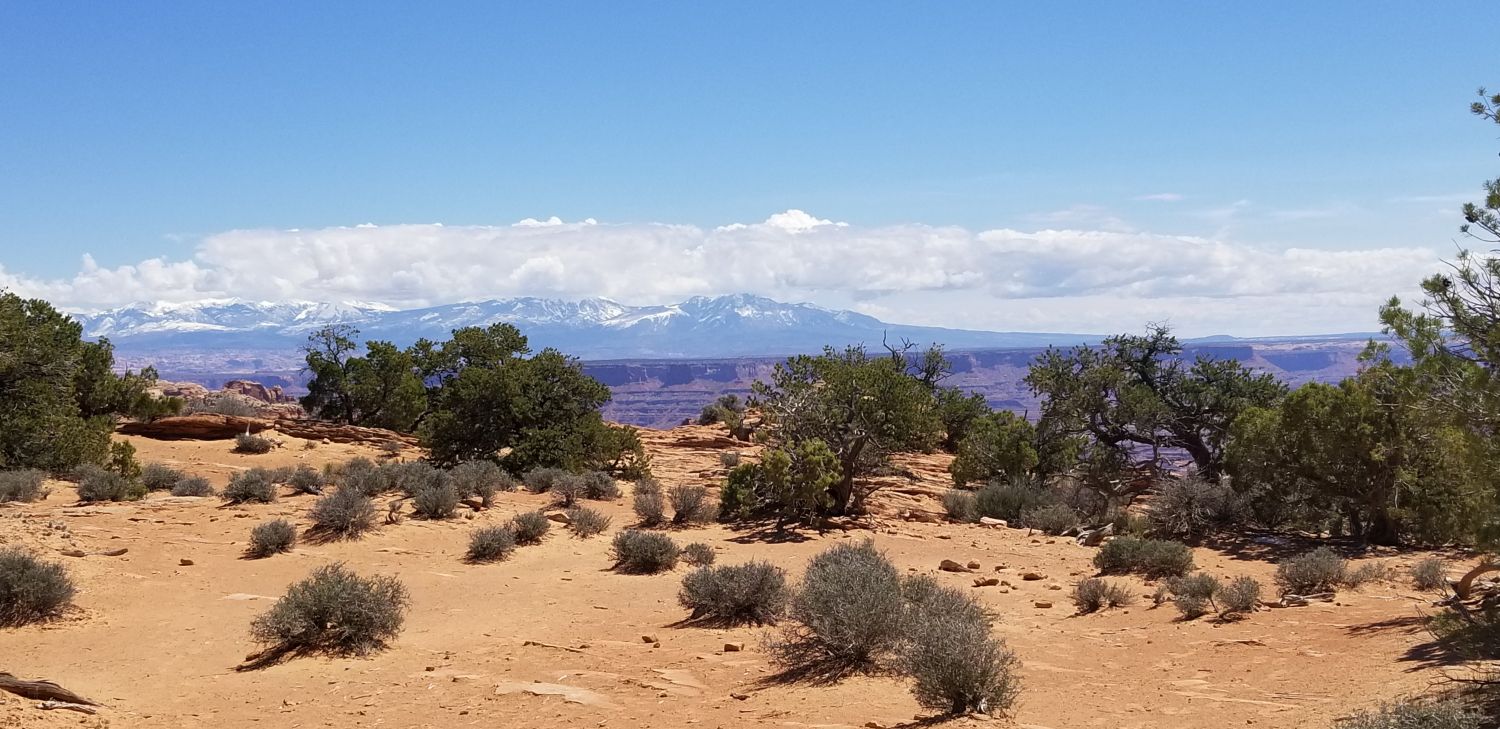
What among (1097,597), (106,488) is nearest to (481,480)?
(106,488)

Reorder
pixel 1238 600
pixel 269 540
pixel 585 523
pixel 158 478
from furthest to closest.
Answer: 1. pixel 158 478
2. pixel 585 523
3. pixel 269 540
4. pixel 1238 600

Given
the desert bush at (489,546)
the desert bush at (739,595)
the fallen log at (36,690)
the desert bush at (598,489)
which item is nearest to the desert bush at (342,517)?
the desert bush at (489,546)

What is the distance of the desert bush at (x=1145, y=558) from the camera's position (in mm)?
15633

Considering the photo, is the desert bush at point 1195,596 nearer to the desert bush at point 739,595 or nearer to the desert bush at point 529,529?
the desert bush at point 739,595

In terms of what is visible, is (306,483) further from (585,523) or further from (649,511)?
(649,511)

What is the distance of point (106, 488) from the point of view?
1922 centimetres

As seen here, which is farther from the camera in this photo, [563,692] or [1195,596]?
[1195,596]

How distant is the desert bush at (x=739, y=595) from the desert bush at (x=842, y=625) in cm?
123

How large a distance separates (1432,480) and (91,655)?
20944mm

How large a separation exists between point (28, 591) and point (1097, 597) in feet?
44.2

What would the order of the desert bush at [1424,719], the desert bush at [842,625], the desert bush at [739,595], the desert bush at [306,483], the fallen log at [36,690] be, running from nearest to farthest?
the desert bush at [1424,719]
the fallen log at [36,690]
the desert bush at [842,625]
the desert bush at [739,595]
the desert bush at [306,483]

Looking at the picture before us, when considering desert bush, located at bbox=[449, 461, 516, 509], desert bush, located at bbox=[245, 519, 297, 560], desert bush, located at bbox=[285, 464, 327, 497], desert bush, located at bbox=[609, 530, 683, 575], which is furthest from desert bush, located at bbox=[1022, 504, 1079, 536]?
desert bush, located at bbox=[285, 464, 327, 497]

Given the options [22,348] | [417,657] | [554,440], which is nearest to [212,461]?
[22,348]

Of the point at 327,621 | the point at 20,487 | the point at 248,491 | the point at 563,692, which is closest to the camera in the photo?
the point at 563,692
